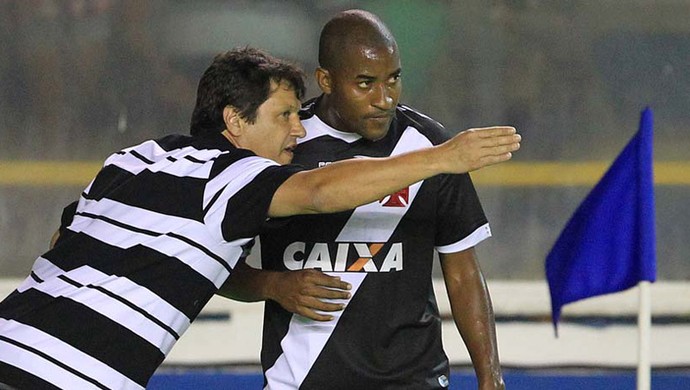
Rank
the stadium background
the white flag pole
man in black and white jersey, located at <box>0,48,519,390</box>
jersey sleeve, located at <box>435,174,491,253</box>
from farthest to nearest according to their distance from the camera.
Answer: the stadium background
the white flag pole
jersey sleeve, located at <box>435,174,491,253</box>
man in black and white jersey, located at <box>0,48,519,390</box>

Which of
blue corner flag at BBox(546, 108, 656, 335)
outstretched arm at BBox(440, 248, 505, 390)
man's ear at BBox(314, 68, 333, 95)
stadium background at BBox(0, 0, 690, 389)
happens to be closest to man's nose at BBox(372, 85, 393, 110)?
man's ear at BBox(314, 68, 333, 95)

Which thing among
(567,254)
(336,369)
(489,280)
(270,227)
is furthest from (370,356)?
(489,280)

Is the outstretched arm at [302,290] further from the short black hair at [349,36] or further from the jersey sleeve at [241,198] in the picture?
the short black hair at [349,36]

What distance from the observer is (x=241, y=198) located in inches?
101

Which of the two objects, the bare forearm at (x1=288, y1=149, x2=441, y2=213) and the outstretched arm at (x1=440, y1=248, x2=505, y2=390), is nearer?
the bare forearm at (x1=288, y1=149, x2=441, y2=213)

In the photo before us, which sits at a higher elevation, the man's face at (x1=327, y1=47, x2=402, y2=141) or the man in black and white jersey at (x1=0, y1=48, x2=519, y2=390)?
the man's face at (x1=327, y1=47, x2=402, y2=141)

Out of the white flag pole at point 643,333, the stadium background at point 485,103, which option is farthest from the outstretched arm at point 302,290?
the stadium background at point 485,103

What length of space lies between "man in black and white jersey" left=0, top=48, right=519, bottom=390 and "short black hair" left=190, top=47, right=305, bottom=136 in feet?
0.55

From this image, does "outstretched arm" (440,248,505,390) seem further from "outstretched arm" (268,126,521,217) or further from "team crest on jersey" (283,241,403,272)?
"outstretched arm" (268,126,521,217)

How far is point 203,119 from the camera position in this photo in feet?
9.46

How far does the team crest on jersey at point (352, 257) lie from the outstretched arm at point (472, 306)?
174 millimetres

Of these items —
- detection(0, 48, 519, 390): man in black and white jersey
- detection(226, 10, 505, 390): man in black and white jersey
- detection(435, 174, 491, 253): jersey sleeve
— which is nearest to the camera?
detection(0, 48, 519, 390): man in black and white jersey

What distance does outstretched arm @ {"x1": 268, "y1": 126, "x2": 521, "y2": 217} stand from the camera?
2424 millimetres

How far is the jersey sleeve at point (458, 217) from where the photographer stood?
9.87 feet
